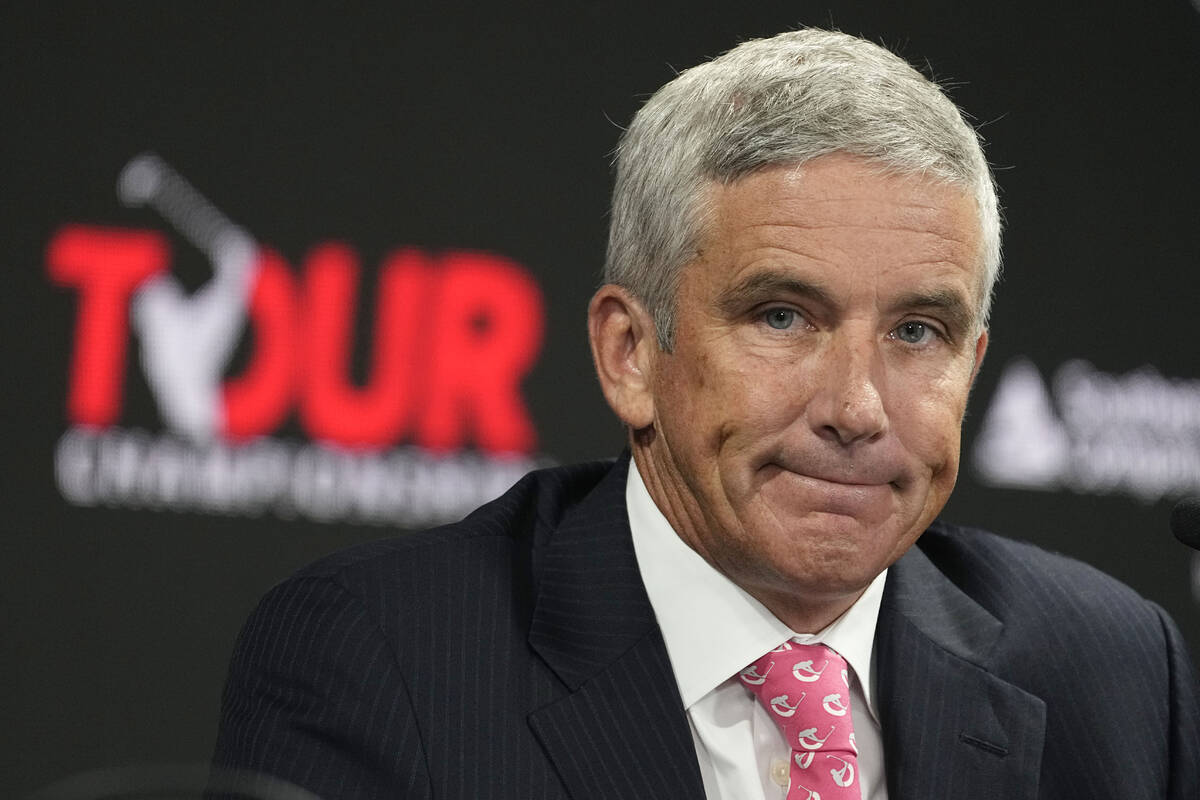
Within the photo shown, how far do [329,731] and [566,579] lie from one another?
0.40 m

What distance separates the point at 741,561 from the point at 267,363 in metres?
1.75

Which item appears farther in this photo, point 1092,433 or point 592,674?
point 1092,433

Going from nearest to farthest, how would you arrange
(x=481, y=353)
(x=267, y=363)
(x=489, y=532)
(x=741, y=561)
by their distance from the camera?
(x=741, y=561), (x=489, y=532), (x=267, y=363), (x=481, y=353)

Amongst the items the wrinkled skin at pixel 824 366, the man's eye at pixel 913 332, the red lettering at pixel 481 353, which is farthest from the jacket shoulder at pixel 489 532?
the red lettering at pixel 481 353

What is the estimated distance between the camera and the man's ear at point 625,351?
6.29ft

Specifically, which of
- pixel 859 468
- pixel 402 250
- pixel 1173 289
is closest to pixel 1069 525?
pixel 1173 289

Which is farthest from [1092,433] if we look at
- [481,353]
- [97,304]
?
[97,304]

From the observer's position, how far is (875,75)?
1.78 meters

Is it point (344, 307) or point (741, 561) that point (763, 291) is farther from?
point (344, 307)

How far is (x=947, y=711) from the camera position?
6.20ft

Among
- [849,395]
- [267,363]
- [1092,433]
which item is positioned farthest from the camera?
[1092,433]

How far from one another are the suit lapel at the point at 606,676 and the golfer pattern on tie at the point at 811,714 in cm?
13

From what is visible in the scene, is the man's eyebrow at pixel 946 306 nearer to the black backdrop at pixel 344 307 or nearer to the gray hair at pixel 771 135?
the gray hair at pixel 771 135

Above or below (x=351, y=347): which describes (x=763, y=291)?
above
